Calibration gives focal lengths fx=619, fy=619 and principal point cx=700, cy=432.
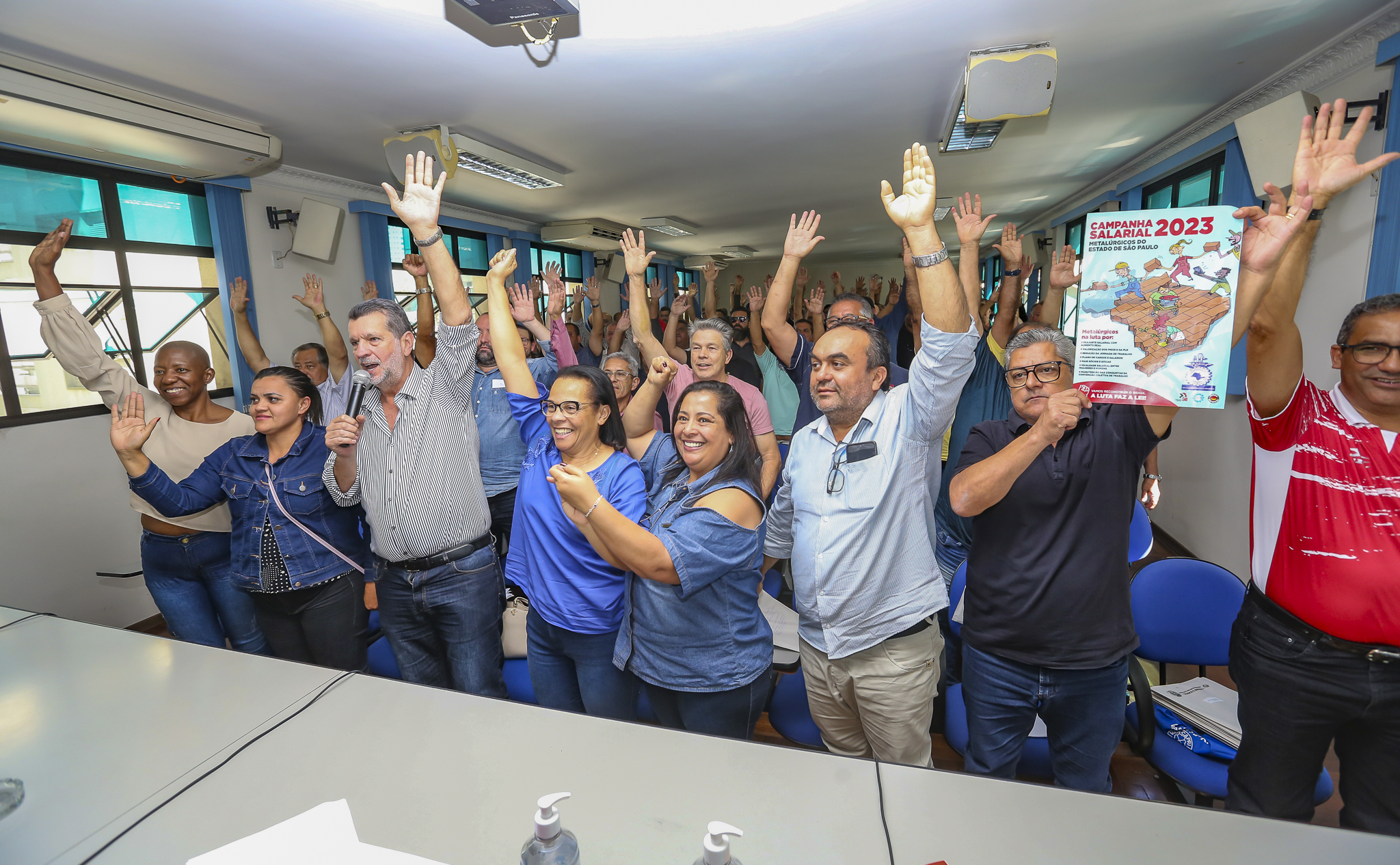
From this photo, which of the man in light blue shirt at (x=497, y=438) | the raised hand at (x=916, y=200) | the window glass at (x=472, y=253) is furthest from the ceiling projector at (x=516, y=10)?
the window glass at (x=472, y=253)

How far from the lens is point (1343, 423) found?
1498 millimetres

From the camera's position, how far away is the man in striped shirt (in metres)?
2.03

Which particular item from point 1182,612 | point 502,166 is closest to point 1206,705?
point 1182,612

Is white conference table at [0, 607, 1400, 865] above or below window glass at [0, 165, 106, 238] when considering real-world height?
below

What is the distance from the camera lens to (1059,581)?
1.61 metres

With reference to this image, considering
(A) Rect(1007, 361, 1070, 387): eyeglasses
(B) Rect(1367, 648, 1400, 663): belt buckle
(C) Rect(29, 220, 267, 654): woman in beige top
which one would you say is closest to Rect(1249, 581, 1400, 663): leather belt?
(B) Rect(1367, 648, 1400, 663): belt buckle

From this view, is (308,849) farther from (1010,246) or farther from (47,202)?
(47,202)

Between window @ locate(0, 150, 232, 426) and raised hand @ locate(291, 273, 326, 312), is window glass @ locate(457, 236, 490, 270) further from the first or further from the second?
raised hand @ locate(291, 273, 326, 312)

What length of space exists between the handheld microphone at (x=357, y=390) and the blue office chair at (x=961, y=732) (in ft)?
6.57

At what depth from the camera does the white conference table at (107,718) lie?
1.13 meters

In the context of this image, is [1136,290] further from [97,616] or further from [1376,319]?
[97,616]

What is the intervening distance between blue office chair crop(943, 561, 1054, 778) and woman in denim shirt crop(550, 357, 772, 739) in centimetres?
69

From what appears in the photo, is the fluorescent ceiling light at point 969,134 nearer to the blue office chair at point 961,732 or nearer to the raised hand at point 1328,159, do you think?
the raised hand at point 1328,159

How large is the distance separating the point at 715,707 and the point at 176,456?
2.54 meters
